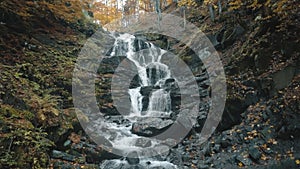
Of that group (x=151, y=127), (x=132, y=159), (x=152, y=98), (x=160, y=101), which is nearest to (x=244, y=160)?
(x=132, y=159)

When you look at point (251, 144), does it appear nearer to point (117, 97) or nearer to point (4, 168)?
point (4, 168)

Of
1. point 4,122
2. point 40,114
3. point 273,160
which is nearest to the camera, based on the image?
A: point 4,122

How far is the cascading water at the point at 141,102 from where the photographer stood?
7.00 m

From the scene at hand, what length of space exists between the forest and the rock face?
0.04 meters

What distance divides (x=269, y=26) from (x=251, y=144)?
13.6ft

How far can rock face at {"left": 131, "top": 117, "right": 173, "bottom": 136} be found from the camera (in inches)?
345

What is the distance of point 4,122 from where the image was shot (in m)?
4.35

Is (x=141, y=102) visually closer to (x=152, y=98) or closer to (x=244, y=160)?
(x=152, y=98)

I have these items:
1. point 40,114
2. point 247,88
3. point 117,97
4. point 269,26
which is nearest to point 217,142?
point 247,88

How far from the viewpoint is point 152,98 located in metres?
11.8

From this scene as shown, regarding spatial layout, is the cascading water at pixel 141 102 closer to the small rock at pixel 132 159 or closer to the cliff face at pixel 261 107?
the small rock at pixel 132 159

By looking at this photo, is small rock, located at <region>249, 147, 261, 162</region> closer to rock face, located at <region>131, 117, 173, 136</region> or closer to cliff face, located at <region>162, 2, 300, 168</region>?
cliff face, located at <region>162, 2, 300, 168</region>

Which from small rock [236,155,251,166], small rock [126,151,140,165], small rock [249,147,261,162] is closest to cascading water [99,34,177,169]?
small rock [126,151,140,165]

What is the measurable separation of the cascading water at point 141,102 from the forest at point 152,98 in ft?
0.19
